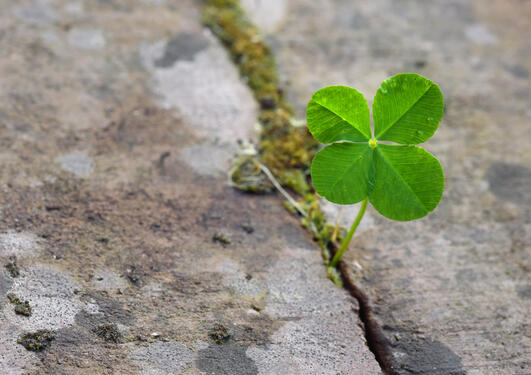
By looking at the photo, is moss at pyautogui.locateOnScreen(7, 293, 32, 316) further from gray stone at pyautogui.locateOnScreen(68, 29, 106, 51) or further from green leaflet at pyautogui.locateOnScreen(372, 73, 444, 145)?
gray stone at pyautogui.locateOnScreen(68, 29, 106, 51)

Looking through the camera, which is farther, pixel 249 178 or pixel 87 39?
pixel 87 39

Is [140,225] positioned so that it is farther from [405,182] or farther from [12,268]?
[405,182]

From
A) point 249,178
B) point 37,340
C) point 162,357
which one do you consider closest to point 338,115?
point 249,178

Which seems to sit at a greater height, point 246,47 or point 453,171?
point 246,47

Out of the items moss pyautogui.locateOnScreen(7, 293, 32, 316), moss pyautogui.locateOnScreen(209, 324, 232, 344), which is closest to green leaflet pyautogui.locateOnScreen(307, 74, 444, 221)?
moss pyautogui.locateOnScreen(209, 324, 232, 344)

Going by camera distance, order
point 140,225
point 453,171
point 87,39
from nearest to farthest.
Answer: point 140,225 < point 453,171 < point 87,39

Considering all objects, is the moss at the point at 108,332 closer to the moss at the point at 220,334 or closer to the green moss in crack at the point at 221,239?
the moss at the point at 220,334
